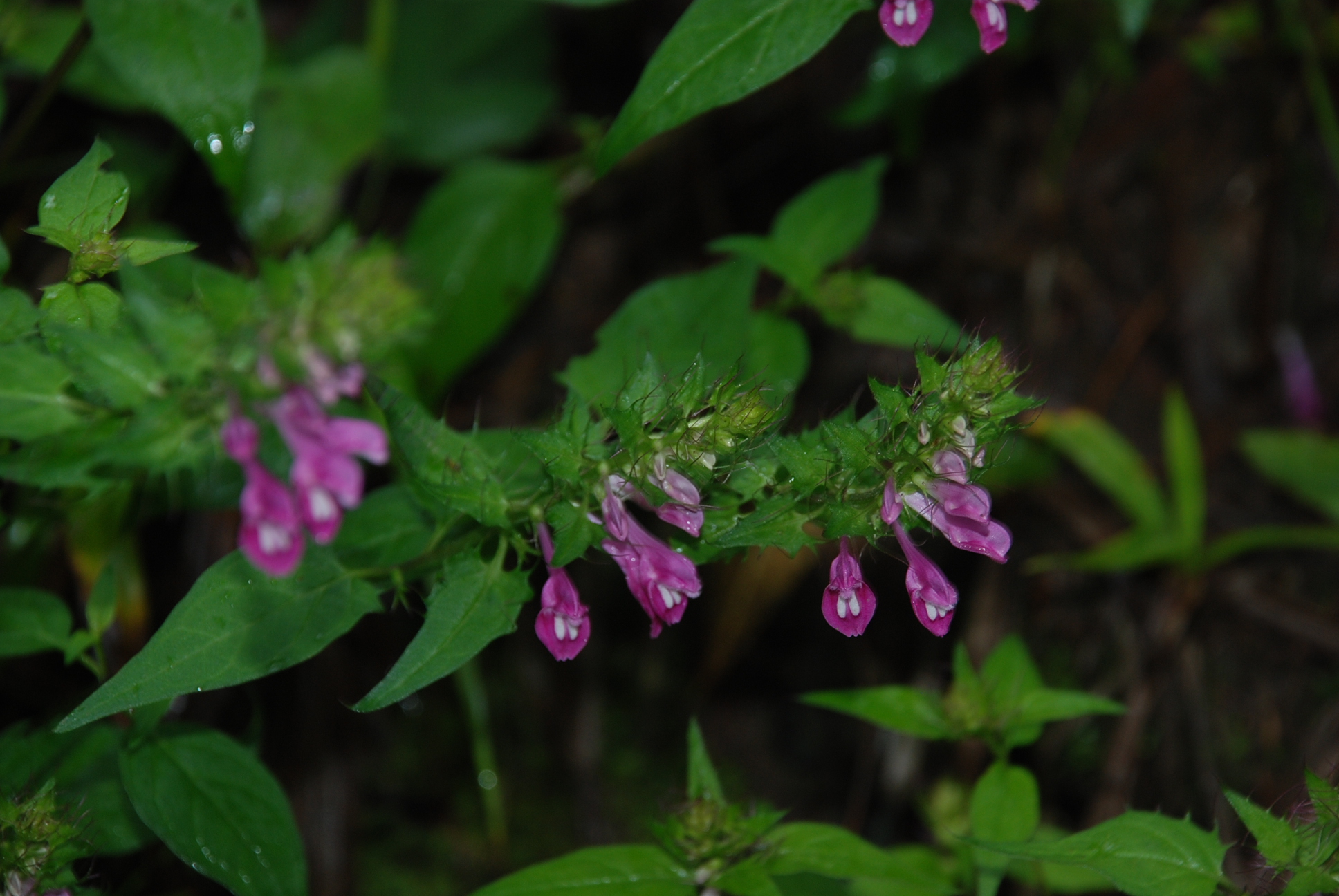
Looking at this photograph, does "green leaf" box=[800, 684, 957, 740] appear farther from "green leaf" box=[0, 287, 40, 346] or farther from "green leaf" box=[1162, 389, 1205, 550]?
"green leaf" box=[0, 287, 40, 346]

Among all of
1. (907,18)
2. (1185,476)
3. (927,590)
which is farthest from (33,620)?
(1185,476)

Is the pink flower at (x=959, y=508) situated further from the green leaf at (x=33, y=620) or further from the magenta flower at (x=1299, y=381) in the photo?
the magenta flower at (x=1299, y=381)

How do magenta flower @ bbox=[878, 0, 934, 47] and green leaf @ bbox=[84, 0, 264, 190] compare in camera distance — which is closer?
magenta flower @ bbox=[878, 0, 934, 47]

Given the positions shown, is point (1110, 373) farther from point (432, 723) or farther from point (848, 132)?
point (432, 723)

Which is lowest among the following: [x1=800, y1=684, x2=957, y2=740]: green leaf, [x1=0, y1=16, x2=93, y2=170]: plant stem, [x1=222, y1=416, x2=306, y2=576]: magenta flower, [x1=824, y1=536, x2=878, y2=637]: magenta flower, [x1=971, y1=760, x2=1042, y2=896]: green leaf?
[x1=971, y1=760, x2=1042, y2=896]: green leaf

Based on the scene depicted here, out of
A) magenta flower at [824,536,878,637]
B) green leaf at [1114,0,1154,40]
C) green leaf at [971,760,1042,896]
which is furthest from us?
green leaf at [1114,0,1154,40]

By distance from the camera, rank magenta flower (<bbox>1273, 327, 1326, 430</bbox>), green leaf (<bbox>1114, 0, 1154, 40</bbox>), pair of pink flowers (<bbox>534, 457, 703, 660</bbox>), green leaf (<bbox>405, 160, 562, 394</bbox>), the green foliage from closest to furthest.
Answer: pair of pink flowers (<bbox>534, 457, 703, 660</bbox>), the green foliage, green leaf (<bbox>1114, 0, 1154, 40</bbox>), green leaf (<bbox>405, 160, 562, 394</bbox>), magenta flower (<bbox>1273, 327, 1326, 430</bbox>)

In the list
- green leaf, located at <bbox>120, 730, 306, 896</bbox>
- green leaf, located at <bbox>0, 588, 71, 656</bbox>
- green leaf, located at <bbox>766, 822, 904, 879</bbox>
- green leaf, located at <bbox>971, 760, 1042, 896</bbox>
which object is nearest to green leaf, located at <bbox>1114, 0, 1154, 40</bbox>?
green leaf, located at <bbox>971, 760, 1042, 896</bbox>
